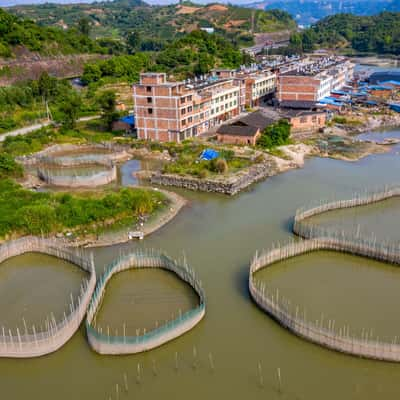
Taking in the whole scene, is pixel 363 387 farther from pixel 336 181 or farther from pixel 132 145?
pixel 132 145

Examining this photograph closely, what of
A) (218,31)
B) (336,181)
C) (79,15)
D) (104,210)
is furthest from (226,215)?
(79,15)

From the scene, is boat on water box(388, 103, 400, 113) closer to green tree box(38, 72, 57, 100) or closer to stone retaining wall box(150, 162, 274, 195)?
stone retaining wall box(150, 162, 274, 195)

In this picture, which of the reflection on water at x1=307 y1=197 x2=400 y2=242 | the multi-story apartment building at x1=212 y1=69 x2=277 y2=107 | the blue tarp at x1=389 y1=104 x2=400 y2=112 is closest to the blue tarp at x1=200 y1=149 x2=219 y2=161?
the reflection on water at x1=307 y1=197 x2=400 y2=242

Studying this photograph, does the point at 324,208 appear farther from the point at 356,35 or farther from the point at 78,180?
the point at 356,35

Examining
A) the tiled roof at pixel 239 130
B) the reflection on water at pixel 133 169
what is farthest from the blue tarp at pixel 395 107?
the reflection on water at pixel 133 169

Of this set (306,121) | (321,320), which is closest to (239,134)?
(306,121)

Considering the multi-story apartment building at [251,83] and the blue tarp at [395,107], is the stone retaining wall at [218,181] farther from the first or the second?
the blue tarp at [395,107]
